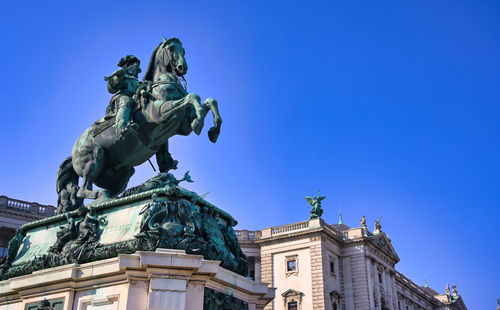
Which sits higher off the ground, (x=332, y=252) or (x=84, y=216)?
(x=332, y=252)

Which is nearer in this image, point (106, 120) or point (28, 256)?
point (28, 256)

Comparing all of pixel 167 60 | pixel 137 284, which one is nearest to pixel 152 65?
pixel 167 60

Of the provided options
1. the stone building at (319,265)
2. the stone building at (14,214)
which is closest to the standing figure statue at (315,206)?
the stone building at (319,265)

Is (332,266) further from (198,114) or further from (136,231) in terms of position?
(136,231)

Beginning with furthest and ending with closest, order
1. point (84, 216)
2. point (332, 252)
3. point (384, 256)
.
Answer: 1. point (384, 256)
2. point (332, 252)
3. point (84, 216)

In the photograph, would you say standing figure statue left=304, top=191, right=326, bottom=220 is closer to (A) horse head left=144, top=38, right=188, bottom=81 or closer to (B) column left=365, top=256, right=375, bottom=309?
(B) column left=365, top=256, right=375, bottom=309

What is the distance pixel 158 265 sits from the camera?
20.3ft

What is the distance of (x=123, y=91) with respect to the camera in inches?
337

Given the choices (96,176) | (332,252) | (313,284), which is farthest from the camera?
(332,252)

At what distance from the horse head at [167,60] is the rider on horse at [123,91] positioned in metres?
0.30

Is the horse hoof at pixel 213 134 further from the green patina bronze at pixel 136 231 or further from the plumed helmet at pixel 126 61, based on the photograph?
the plumed helmet at pixel 126 61

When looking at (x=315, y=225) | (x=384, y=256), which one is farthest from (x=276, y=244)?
(x=384, y=256)

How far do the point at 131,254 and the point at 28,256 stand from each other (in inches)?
94.7

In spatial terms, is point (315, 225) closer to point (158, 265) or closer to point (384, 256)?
point (384, 256)
